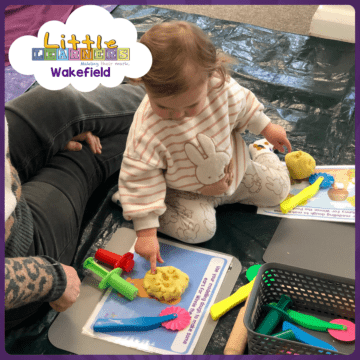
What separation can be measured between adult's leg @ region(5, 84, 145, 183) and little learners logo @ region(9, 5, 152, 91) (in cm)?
15

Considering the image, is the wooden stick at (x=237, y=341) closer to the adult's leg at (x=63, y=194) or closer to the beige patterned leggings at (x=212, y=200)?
the beige patterned leggings at (x=212, y=200)

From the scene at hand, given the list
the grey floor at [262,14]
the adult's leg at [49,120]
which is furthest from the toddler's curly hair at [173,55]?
the grey floor at [262,14]

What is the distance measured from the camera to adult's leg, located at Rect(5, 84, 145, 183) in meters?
0.81

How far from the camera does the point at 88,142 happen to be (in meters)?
0.94

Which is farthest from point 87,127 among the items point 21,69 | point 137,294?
point 137,294

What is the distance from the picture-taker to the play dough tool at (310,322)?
2.50 feet

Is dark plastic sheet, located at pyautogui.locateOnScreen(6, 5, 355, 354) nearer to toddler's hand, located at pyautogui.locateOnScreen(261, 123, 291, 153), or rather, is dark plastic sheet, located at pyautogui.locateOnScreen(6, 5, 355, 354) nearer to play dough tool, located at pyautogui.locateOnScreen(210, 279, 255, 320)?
play dough tool, located at pyautogui.locateOnScreen(210, 279, 255, 320)

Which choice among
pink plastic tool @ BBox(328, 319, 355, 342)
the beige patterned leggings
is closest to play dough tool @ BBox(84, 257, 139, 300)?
the beige patterned leggings

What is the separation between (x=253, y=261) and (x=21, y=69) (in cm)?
57

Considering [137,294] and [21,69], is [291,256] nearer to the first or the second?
[137,294]

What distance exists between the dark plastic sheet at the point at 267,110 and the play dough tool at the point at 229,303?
2 cm

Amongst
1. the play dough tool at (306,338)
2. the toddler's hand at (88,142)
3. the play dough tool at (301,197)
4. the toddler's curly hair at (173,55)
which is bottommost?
the play dough tool at (306,338)

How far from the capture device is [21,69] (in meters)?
0.69

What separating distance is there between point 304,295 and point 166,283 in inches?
9.9
